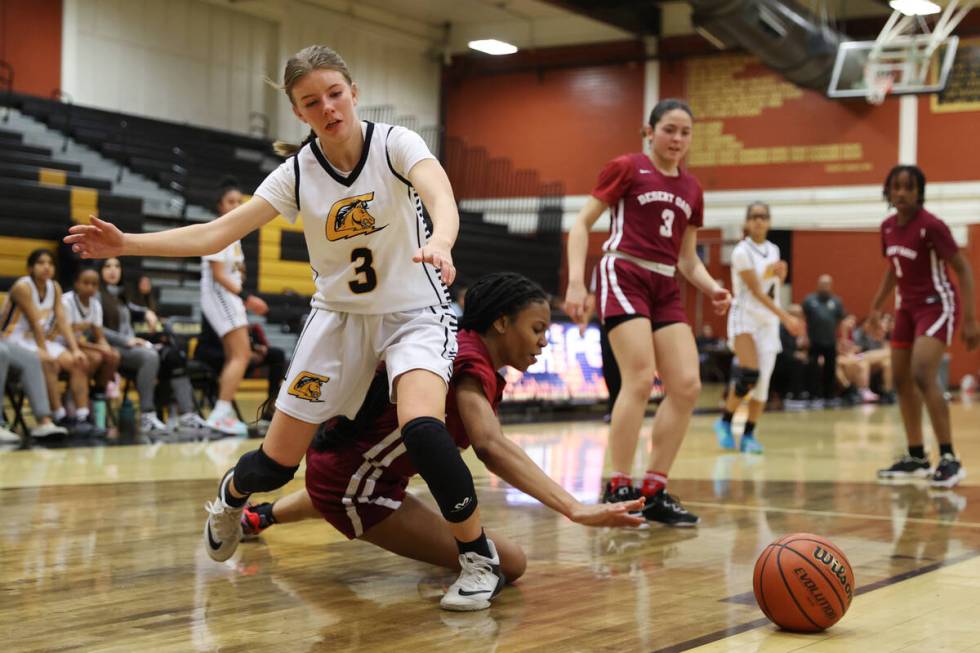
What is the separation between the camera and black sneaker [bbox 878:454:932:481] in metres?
6.85

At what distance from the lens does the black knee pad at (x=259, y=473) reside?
356 centimetres

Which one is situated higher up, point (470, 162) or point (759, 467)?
point (470, 162)

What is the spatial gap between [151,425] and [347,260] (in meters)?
5.86

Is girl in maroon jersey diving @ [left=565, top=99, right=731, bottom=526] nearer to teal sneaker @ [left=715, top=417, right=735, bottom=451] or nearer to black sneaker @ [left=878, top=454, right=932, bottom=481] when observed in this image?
black sneaker @ [left=878, top=454, right=932, bottom=481]

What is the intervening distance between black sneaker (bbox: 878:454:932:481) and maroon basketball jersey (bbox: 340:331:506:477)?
13.0ft

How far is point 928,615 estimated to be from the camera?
321 cm

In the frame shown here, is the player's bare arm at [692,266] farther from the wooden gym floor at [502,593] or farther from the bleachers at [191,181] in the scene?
the bleachers at [191,181]

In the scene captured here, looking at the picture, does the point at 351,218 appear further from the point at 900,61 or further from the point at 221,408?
the point at 900,61

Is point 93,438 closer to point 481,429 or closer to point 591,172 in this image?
point 481,429

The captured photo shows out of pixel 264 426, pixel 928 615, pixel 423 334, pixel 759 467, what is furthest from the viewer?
pixel 264 426

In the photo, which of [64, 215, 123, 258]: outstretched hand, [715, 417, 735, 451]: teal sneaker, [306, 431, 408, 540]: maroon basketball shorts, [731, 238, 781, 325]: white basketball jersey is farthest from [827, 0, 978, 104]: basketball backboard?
[64, 215, 123, 258]: outstretched hand

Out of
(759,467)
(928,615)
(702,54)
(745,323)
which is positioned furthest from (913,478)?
(702,54)

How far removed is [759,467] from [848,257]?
48.3ft

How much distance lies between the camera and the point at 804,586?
118 inches
